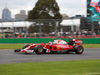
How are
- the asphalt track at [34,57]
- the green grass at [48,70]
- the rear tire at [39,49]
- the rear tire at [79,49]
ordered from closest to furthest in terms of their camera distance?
the green grass at [48,70]
the asphalt track at [34,57]
the rear tire at [39,49]
the rear tire at [79,49]

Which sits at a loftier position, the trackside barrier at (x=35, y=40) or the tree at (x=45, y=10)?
the tree at (x=45, y=10)

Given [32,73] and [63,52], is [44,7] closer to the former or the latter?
[63,52]

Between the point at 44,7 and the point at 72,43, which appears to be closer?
the point at 72,43

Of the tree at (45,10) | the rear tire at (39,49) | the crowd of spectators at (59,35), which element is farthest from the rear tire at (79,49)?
the tree at (45,10)

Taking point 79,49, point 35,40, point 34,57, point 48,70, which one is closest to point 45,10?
point 35,40

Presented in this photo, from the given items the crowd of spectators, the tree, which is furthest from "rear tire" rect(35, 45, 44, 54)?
the tree

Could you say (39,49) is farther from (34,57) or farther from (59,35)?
(59,35)

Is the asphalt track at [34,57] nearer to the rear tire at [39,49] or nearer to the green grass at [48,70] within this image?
the rear tire at [39,49]

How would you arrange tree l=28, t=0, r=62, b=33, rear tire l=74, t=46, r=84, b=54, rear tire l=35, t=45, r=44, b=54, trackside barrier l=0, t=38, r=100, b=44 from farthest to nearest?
tree l=28, t=0, r=62, b=33, trackside barrier l=0, t=38, r=100, b=44, rear tire l=74, t=46, r=84, b=54, rear tire l=35, t=45, r=44, b=54

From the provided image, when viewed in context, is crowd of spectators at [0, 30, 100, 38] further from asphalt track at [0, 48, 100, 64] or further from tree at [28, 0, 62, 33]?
tree at [28, 0, 62, 33]

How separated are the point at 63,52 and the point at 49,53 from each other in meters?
0.90

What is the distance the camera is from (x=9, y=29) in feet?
89.2

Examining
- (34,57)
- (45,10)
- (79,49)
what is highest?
(45,10)

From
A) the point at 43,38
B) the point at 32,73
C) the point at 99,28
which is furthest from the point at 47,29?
the point at 32,73
